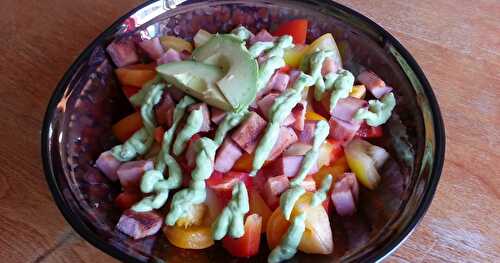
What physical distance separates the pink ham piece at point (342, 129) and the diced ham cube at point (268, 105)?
93mm

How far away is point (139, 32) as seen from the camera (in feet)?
4.00

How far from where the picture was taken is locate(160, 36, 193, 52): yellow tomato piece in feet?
3.99

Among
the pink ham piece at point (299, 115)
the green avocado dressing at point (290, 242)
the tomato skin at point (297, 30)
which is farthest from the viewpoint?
the tomato skin at point (297, 30)

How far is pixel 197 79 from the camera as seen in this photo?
1.04 meters

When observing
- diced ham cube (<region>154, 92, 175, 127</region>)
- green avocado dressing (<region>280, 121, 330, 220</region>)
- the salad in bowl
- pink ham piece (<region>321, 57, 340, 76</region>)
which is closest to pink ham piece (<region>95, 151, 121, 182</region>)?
the salad in bowl

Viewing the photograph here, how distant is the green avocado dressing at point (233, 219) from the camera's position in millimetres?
938

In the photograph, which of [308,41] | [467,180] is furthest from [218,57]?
[467,180]

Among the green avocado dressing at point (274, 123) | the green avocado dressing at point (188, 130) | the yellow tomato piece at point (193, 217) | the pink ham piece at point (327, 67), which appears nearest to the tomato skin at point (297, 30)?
the pink ham piece at point (327, 67)

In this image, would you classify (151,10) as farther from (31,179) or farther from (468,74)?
(468,74)

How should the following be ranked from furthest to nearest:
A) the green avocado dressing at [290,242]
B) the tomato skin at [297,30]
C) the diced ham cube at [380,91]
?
the tomato skin at [297,30]
the diced ham cube at [380,91]
the green avocado dressing at [290,242]

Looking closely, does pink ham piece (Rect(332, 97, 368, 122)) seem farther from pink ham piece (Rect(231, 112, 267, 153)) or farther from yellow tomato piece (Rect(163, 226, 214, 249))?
yellow tomato piece (Rect(163, 226, 214, 249))

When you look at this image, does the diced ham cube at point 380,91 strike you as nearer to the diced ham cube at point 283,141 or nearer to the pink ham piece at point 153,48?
the diced ham cube at point 283,141

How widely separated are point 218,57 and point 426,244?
51 cm

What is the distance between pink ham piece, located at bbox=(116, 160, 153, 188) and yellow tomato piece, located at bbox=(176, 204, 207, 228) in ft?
0.36
